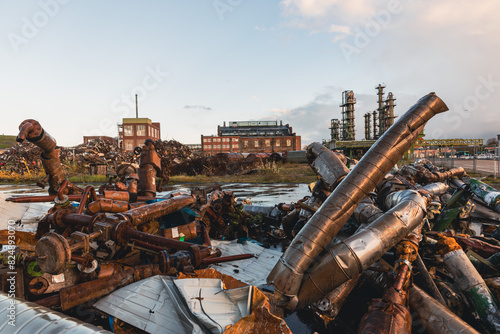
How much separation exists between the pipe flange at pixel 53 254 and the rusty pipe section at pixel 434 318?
116 inches

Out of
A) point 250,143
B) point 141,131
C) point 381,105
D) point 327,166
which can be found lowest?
point 327,166

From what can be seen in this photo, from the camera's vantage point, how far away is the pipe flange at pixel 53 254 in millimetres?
2150

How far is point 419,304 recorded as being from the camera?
232 cm

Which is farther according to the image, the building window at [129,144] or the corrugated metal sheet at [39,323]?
the building window at [129,144]

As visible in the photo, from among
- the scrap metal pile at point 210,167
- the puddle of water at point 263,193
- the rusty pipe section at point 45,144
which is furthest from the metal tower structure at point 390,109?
the rusty pipe section at point 45,144

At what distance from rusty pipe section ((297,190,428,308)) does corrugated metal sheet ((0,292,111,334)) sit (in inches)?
67.9

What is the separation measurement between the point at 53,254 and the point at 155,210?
1546mm

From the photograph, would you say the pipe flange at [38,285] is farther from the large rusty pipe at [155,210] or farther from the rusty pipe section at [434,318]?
the rusty pipe section at [434,318]

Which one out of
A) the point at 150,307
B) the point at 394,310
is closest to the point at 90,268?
the point at 150,307

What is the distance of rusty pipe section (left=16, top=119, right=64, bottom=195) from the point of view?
12.7ft

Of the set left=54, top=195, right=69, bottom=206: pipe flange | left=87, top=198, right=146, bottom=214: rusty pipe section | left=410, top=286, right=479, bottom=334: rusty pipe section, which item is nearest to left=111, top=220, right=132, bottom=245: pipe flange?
left=87, top=198, right=146, bottom=214: rusty pipe section

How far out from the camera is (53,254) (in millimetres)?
2158

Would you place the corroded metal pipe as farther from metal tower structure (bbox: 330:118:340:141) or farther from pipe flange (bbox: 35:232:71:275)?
metal tower structure (bbox: 330:118:340:141)

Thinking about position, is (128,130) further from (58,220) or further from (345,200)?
(345,200)
